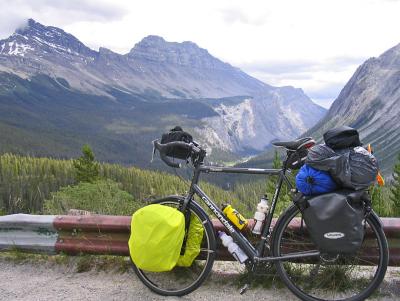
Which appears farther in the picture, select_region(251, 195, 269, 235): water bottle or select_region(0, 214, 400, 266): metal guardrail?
select_region(0, 214, 400, 266): metal guardrail

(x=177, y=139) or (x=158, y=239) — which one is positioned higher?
(x=177, y=139)

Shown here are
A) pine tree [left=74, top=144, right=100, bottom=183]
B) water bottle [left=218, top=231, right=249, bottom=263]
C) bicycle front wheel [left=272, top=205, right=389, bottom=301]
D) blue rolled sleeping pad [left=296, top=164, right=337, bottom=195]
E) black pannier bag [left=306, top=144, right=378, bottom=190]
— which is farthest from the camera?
pine tree [left=74, top=144, right=100, bottom=183]

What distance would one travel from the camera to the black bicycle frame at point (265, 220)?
491cm

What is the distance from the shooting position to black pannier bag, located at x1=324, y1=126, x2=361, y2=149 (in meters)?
4.54

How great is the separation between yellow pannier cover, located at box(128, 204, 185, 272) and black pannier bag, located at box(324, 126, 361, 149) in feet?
6.21

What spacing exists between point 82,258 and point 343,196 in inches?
141

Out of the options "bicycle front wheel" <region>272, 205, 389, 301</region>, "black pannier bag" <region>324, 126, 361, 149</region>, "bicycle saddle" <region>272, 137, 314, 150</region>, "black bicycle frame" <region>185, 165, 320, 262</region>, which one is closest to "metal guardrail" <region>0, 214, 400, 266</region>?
"black bicycle frame" <region>185, 165, 320, 262</region>

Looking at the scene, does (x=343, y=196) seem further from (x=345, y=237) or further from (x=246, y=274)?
(x=246, y=274)

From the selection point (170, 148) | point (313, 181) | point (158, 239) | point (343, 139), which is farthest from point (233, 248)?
point (343, 139)

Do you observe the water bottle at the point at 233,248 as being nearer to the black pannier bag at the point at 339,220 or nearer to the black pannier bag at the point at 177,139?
the black pannier bag at the point at 339,220

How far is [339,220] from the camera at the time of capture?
4.38 meters

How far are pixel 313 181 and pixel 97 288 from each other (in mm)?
2888

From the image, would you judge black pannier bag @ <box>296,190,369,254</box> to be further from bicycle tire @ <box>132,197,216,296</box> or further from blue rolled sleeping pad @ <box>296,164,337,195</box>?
bicycle tire @ <box>132,197,216,296</box>

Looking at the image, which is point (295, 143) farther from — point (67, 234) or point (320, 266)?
point (67, 234)
